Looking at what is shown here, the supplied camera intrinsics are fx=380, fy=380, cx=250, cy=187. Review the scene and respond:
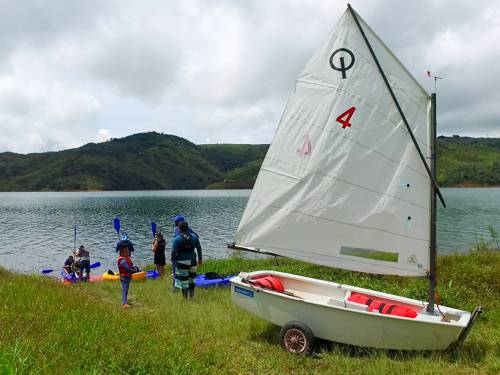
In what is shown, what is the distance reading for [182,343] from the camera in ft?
24.5

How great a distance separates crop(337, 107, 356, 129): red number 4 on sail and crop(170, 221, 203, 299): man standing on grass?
599cm

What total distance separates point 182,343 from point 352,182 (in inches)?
197

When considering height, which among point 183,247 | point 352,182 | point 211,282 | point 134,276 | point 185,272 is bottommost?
point 134,276

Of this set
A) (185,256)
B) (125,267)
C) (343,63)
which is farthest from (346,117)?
(125,267)

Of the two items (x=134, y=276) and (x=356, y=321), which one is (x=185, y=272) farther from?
(x=134, y=276)

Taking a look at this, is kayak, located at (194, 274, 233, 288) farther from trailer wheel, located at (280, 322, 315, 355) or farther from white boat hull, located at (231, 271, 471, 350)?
trailer wheel, located at (280, 322, 315, 355)

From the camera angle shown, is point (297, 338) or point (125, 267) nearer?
point (297, 338)

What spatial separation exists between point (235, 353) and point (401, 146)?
230 inches

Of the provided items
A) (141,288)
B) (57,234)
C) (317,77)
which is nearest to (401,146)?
(317,77)

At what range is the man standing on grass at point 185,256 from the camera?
1226 cm

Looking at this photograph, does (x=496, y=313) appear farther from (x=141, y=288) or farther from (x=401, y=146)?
(x=141, y=288)

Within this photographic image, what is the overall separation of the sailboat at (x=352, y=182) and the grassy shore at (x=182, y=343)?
72 centimetres

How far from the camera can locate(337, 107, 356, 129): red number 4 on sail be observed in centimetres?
868

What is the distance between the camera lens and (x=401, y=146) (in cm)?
859
